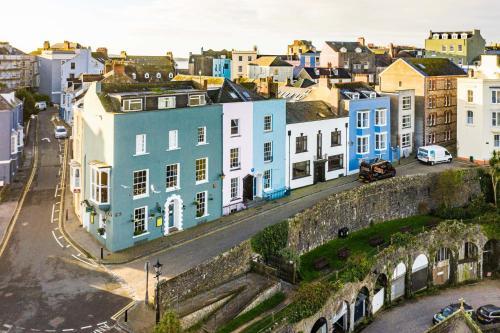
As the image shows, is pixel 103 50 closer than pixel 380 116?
No

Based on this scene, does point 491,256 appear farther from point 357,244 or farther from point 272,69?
point 272,69

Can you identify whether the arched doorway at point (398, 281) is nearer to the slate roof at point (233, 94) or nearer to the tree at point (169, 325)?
the slate roof at point (233, 94)

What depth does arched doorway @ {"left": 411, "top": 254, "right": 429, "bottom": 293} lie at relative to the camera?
121 ft

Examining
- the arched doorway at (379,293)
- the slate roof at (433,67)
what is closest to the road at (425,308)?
the arched doorway at (379,293)

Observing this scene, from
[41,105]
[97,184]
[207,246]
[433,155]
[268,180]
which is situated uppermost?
[41,105]

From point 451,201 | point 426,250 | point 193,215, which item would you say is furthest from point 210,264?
point 451,201

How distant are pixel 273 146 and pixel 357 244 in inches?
387

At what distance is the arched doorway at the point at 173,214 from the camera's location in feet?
113

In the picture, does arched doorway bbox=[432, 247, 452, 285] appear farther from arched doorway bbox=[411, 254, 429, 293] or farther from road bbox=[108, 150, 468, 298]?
road bbox=[108, 150, 468, 298]

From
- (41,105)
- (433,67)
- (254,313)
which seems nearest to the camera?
(254,313)

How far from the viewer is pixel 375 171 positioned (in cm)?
4534

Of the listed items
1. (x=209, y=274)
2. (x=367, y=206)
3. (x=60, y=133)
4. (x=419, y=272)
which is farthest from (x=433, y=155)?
(x=60, y=133)

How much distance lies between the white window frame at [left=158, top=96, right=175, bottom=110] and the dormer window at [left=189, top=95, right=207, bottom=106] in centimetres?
170

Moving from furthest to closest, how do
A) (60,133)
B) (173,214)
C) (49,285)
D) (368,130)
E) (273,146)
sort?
(60,133)
(368,130)
(273,146)
(173,214)
(49,285)
